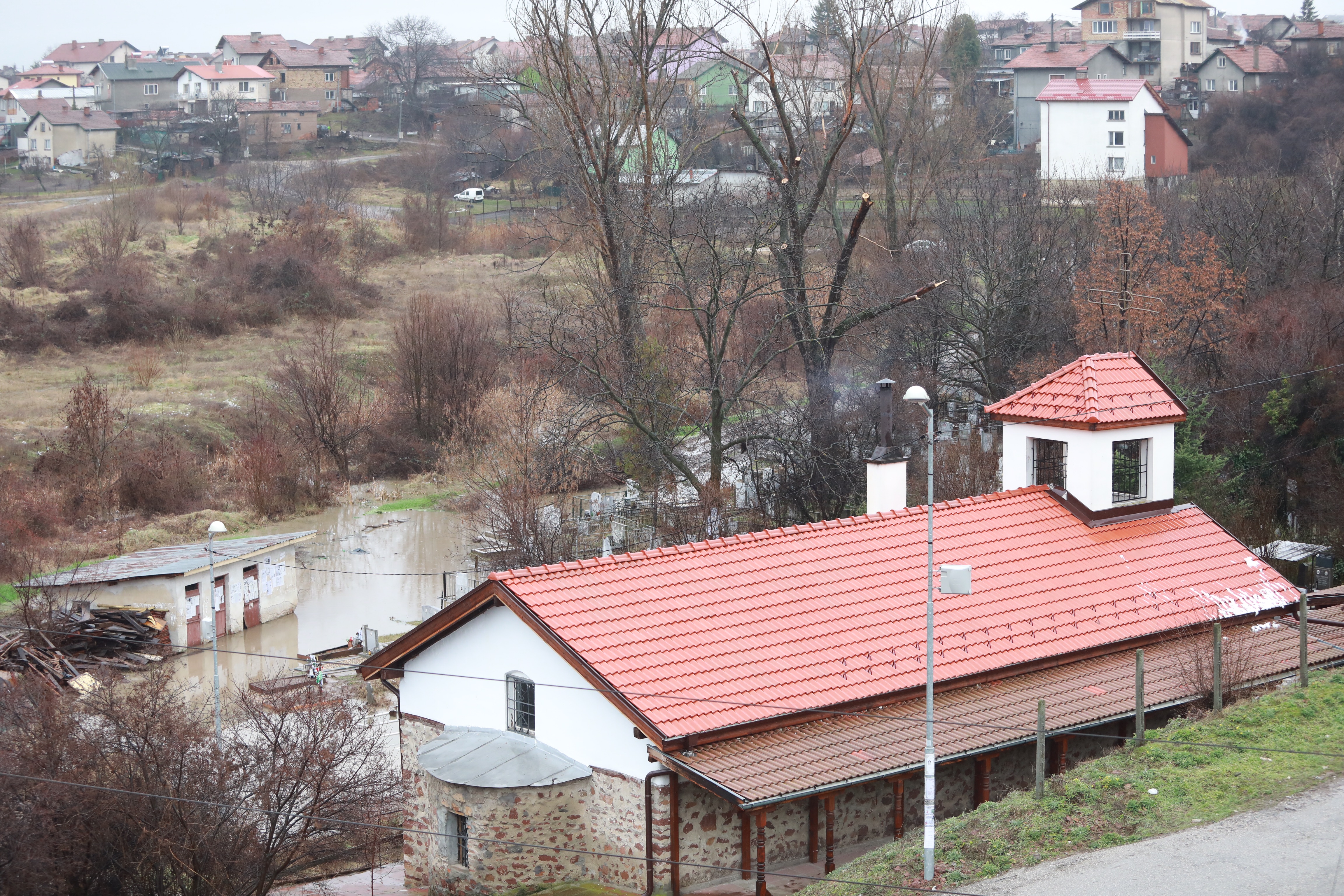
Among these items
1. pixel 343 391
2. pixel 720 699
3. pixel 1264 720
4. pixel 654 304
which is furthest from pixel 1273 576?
pixel 343 391

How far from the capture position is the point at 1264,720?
15.6 meters

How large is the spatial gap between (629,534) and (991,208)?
56.5ft

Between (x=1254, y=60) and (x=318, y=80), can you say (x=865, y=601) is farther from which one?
(x=318, y=80)

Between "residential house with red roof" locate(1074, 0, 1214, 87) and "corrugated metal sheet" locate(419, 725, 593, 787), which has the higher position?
"residential house with red roof" locate(1074, 0, 1214, 87)

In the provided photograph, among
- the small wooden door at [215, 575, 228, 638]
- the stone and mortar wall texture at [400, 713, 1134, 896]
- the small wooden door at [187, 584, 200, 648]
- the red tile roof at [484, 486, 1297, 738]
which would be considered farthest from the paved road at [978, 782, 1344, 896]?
the small wooden door at [215, 575, 228, 638]

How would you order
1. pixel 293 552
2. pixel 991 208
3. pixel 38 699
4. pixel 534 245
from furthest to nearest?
pixel 534 245, pixel 991 208, pixel 293 552, pixel 38 699

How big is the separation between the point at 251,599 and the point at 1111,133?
179 ft

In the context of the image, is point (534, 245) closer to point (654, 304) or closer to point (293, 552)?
point (293, 552)

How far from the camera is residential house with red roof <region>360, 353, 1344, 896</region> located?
1434 cm

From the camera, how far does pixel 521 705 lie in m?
16.0

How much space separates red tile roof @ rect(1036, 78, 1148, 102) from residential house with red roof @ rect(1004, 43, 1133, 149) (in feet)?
49.2

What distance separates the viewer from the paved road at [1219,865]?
38.9ft

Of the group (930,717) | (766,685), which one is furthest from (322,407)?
(930,717)

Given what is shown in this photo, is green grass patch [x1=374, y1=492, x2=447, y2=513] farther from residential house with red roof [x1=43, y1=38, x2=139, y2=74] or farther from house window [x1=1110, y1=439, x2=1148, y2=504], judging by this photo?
residential house with red roof [x1=43, y1=38, x2=139, y2=74]
